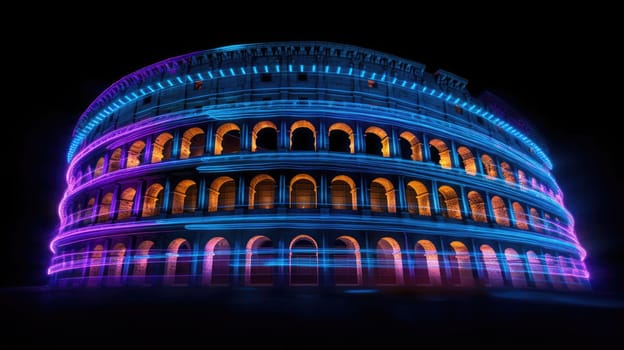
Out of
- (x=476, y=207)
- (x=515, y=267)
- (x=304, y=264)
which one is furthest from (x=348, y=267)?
(x=515, y=267)

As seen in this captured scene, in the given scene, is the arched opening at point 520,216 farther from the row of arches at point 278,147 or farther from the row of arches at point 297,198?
the row of arches at point 278,147

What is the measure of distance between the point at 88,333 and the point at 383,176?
1407cm

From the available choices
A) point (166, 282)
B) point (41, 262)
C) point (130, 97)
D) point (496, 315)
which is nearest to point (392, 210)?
point (496, 315)

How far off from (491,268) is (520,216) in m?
5.70

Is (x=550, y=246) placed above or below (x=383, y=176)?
below

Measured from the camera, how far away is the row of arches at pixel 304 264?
14156 millimetres

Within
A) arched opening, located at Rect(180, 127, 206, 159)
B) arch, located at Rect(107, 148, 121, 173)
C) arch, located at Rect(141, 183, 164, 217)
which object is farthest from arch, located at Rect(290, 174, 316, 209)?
arch, located at Rect(107, 148, 121, 173)

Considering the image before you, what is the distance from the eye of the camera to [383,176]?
1648cm

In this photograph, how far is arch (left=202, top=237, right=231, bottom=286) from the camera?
48.2 ft

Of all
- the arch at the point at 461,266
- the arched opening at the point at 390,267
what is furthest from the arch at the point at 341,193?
the arch at the point at 461,266

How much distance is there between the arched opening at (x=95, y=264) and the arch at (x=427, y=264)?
16.5 metres

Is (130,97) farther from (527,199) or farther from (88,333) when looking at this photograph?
(527,199)

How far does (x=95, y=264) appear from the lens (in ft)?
54.1

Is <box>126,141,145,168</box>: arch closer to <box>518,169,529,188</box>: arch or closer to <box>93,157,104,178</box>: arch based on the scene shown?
<box>93,157,104,178</box>: arch
